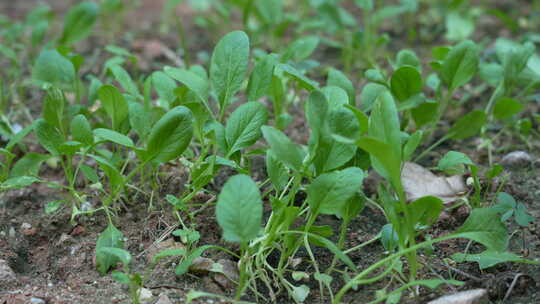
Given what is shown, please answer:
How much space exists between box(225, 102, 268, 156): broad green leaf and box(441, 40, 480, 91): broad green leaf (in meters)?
0.57

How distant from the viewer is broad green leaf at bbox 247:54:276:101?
1.54 m

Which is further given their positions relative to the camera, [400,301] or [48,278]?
[48,278]

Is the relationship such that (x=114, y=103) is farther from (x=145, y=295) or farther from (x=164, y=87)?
(x=145, y=295)

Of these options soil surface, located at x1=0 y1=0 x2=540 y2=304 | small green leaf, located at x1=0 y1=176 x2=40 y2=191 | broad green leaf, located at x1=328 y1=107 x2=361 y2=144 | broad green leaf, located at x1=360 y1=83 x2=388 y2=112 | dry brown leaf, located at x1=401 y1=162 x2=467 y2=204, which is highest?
broad green leaf, located at x1=328 y1=107 x2=361 y2=144

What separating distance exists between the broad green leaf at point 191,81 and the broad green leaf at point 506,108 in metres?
0.83

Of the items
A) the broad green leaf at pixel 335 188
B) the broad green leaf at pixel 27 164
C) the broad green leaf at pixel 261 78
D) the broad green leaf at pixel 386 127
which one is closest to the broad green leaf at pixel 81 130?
the broad green leaf at pixel 27 164

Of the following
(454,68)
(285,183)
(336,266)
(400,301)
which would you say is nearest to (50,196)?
(285,183)

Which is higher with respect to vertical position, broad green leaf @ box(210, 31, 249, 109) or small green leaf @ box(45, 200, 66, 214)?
broad green leaf @ box(210, 31, 249, 109)

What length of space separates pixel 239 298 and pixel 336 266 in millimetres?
255

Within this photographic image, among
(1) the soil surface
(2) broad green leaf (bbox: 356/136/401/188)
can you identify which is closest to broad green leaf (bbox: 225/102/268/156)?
(1) the soil surface

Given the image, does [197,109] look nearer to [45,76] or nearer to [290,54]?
[290,54]

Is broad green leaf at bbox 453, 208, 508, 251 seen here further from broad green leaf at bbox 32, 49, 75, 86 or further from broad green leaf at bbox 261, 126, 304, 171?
broad green leaf at bbox 32, 49, 75, 86

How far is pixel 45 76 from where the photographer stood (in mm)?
1779

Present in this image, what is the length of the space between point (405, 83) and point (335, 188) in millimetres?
492
